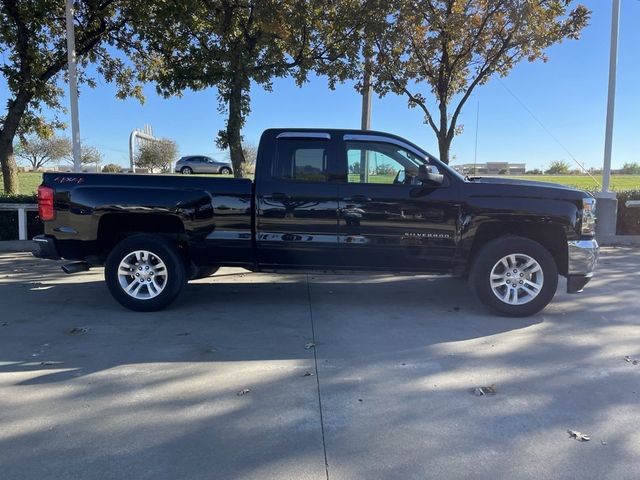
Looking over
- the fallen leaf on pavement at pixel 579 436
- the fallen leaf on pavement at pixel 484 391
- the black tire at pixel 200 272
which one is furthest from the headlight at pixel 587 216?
the black tire at pixel 200 272

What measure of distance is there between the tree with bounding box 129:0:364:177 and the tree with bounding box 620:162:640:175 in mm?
72788

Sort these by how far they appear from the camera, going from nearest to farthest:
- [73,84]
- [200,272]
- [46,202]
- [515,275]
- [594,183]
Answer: [515,275] < [46,202] < [200,272] < [73,84] < [594,183]

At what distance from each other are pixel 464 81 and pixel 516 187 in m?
7.72

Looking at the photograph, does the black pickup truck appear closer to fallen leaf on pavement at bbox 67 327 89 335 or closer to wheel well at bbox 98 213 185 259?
wheel well at bbox 98 213 185 259

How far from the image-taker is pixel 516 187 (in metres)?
5.92

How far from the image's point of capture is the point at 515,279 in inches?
233

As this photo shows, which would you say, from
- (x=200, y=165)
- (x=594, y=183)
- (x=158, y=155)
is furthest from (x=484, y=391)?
(x=158, y=155)

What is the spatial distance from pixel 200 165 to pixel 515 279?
41.3 metres

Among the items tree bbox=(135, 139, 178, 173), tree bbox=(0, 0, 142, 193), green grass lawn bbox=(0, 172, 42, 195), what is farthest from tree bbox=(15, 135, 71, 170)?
tree bbox=(0, 0, 142, 193)

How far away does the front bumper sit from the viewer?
5.85 m

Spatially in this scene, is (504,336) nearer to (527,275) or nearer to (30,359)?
(527,275)

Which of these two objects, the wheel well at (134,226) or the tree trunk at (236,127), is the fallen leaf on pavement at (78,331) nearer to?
the wheel well at (134,226)

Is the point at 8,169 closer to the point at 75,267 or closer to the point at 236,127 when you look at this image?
the point at 236,127

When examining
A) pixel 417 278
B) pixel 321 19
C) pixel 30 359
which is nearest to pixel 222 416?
pixel 30 359
